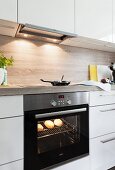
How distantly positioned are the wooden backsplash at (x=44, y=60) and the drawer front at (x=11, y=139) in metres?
0.64

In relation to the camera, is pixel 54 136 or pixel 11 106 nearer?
pixel 11 106

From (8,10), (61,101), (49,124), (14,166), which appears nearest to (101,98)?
(61,101)

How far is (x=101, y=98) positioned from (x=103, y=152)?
0.51m

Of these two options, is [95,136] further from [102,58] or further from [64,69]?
[102,58]

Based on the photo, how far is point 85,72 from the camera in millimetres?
2207

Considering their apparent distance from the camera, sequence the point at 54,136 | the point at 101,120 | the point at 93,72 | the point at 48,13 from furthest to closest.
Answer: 1. the point at 93,72
2. the point at 101,120
3. the point at 48,13
4. the point at 54,136

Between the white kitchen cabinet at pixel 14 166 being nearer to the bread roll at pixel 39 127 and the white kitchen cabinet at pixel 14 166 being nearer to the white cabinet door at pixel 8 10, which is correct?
the bread roll at pixel 39 127

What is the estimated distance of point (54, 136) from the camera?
1388 millimetres

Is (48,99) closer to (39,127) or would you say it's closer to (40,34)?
(39,127)

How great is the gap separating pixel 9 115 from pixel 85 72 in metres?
1.33

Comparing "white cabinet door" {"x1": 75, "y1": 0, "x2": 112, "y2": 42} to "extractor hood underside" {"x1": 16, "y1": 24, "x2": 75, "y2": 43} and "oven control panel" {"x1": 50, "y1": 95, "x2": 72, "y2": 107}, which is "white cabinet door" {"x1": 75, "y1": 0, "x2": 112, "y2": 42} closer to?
"extractor hood underside" {"x1": 16, "y1": 24, "x2": 75, "y2": 43}

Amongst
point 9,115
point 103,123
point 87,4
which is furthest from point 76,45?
point 9,115

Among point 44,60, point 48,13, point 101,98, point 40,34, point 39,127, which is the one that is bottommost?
point 39,127

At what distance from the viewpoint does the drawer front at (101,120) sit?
1.54 meters
